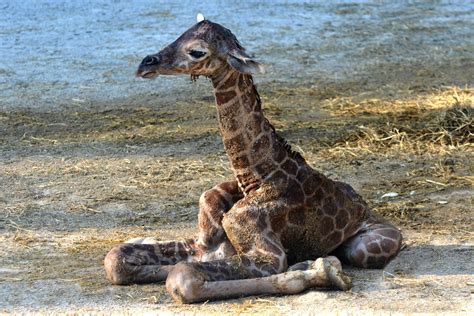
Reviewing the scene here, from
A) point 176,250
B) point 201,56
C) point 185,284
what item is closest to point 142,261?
point 176,250

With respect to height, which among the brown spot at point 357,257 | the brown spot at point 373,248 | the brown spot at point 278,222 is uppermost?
the brown spot at point 278,222

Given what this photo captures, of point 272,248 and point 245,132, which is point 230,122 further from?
point 272,248

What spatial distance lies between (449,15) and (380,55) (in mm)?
2758

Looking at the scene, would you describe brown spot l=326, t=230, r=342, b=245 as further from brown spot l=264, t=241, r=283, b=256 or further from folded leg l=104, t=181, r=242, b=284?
folded leg l=104, t=181, r=242, b=284

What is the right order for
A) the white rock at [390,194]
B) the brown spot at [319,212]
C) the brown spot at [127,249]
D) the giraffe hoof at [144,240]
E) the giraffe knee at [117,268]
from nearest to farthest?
1. the giraffe knee at [117,268]
2. the brown spot at [127,249]
3. the brown spot at [319,212]
4. the giraffe hoof at [144,240]
5. the white rock at [390,194]

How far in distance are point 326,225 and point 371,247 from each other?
0.31 metres

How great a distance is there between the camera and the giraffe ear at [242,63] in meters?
7.06

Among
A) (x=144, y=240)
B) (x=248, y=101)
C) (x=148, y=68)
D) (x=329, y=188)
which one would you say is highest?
(x=148, y=68)

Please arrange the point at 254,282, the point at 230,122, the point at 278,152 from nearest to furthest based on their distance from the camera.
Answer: the point at 254,282 < the point at 230,122 < the point at 278,152

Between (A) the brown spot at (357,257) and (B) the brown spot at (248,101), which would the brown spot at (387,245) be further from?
(B) the brown spot at (248,101)

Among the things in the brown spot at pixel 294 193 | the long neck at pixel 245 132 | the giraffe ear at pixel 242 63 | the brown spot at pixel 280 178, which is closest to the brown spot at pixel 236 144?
the long neck at pixel 245 132

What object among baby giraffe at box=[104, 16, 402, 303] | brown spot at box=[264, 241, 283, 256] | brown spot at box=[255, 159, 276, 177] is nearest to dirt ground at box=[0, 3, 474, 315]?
baby giraffe at box=[104, 16, 402, 303]

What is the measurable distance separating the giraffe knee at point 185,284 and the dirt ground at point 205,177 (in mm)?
75

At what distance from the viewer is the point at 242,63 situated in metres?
7.16
